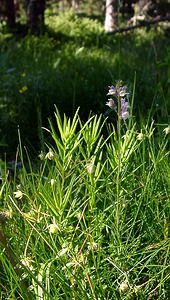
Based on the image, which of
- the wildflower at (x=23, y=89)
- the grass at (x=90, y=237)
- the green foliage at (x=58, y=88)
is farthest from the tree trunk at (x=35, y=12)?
the grass at (x=90, y=237)

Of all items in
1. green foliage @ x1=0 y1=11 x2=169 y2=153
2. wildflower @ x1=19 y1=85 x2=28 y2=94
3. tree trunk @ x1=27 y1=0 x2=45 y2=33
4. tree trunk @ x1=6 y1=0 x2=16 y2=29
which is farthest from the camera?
tree trunk @ x1=6 y1=0 x2=16 y2=29

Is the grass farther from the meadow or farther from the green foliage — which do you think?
the green foliage

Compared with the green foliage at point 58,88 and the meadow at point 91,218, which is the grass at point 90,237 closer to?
the meadow at point 91,218

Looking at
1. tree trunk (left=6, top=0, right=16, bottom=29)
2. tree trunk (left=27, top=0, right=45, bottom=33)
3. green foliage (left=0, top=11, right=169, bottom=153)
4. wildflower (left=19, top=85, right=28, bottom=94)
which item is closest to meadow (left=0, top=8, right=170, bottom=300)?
green foliage (left=0, top=11, right=169, bottom=153)

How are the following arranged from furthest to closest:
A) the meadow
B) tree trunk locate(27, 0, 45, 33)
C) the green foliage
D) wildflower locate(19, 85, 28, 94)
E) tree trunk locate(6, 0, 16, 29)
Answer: tree trunk locate(6, 0, 16, 29) < tree trunk locate(27, 0, 45, 33) < wildflower locate(19, 85, 28, 94) < the green foliage < the meadow

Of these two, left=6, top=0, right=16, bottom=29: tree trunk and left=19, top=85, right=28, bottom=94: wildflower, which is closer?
left=19, top=85, right=28, bottom=94: wildflower

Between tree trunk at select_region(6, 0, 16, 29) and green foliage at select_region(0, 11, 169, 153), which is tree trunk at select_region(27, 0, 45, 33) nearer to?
tree trunk at select_region(6, 0, 16, 29)

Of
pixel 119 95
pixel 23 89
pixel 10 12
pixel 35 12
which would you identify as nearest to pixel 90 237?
pixel 119 95

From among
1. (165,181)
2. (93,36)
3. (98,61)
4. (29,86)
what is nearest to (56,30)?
(93,36)

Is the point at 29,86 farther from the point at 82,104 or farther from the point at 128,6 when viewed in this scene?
the point at 128,6

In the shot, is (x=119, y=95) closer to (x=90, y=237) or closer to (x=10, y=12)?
(x=90, y=237)

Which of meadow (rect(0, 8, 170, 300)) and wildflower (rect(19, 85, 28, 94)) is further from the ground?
meadow (rect(0, 8, 170, 300))

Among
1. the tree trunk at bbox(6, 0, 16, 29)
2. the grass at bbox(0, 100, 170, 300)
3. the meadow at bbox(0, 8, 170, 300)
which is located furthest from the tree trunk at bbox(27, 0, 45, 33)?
the grass at bbox(0, 100, 170, 300)

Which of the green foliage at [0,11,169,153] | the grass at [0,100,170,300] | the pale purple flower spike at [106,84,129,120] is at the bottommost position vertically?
the green foliage at [0,11,169,153]
